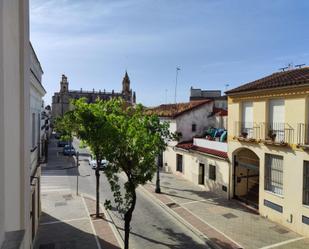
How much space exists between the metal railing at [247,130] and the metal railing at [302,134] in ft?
9.87

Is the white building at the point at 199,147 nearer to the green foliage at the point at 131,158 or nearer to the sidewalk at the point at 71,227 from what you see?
the sidewalk at the point at 71,227

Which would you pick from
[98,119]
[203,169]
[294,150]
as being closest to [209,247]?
[294,150]

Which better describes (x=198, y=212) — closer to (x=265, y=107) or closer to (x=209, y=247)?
(x=209, y=247)

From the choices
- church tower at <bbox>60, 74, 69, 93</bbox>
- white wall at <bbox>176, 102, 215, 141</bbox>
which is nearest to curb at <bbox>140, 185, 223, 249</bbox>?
white wall at <bbox>176, 102, 215, 141</bbox>

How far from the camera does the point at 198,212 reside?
18188 millimetres

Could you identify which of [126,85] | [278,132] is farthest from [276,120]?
[126,85]

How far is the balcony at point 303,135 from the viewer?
14.6 m

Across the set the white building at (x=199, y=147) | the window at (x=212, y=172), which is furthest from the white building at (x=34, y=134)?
the window at (x=212, y=172)

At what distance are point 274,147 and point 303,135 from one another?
7.12ft

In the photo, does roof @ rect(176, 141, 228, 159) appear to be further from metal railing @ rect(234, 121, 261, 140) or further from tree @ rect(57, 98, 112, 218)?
tree @ rect(57, 98, 112, 218)

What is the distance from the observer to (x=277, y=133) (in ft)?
54.7

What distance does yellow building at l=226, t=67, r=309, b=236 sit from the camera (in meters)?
14.8

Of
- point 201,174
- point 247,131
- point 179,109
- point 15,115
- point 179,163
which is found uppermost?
point 179,109

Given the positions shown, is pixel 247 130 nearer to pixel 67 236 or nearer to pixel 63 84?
pixel 67 236
